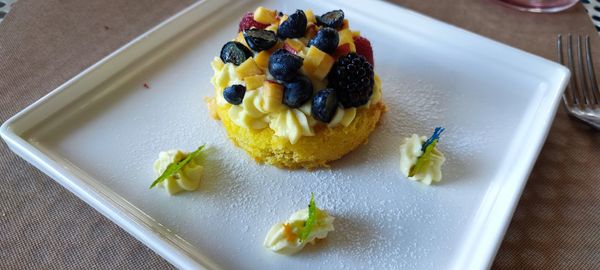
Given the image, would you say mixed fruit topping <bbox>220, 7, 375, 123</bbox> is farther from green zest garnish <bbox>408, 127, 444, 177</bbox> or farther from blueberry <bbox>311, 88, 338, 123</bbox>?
green zest garnish <bbox>408, 127, 444, 177</bbox>

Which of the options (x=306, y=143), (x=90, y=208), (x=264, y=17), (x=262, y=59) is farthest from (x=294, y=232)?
(x=264, y=17)

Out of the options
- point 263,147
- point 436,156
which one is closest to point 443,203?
point 436,156

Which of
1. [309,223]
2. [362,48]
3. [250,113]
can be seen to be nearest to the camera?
[309,223]

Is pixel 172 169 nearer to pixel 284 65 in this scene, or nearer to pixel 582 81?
pixel 284 65

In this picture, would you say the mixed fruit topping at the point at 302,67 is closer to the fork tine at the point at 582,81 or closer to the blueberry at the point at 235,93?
the blueberry at the point at 235,93

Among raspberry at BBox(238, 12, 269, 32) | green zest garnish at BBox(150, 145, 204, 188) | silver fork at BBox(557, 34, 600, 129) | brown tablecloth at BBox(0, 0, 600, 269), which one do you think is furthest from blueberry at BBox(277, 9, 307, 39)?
silver fork at BBox(557, 34, 600, 129)

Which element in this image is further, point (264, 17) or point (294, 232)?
point (264, 17)

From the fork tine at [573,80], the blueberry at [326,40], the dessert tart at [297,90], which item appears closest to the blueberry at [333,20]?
the dessert tart at [297,90]
